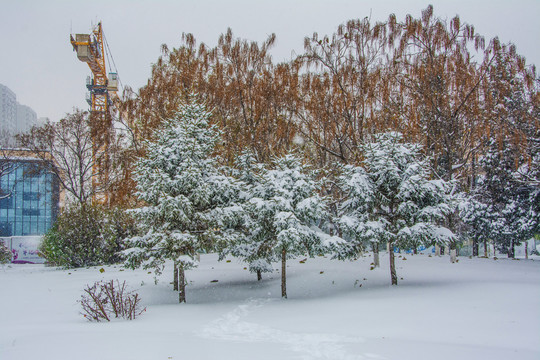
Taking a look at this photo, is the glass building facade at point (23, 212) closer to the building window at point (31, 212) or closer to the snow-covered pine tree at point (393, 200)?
the building window at point (31, 212)

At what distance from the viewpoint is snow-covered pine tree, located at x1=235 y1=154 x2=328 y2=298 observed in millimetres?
11852

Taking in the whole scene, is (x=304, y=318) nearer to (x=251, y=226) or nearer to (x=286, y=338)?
(x=286, y=338)

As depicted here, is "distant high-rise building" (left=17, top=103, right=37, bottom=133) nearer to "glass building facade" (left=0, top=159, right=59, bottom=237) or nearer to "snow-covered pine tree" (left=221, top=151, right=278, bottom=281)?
"glass building facade" (left=0, top=159, right=59, bottom=237)

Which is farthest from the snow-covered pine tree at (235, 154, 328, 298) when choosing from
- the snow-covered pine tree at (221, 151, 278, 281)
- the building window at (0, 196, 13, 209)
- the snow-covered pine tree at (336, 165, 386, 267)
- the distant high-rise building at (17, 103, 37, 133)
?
the distant high-rise building at (17, 103, 37, 133)

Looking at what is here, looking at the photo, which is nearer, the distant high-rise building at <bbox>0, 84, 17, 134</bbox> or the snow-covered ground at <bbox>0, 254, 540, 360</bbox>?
the snow-covered ground at <bbox>0, 254, 540, 360</bbox>

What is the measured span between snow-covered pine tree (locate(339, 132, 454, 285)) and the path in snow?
14.8 feet

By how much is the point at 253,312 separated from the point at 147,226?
4.43 m

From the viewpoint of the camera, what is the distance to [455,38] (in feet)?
52.2

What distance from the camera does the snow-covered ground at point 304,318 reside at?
6.68 metres

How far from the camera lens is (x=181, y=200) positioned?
11.4 meters

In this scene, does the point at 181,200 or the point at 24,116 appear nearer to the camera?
the point at 181,200

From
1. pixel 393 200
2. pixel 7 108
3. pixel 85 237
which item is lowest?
pixel 85 237

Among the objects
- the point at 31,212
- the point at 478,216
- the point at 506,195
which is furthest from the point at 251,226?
the point at 31,212

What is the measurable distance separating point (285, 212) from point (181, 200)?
123 inches
